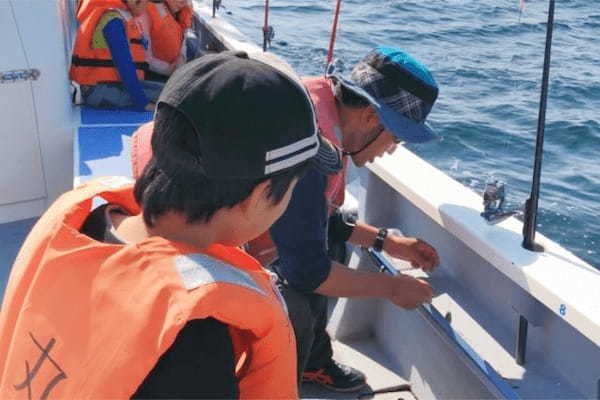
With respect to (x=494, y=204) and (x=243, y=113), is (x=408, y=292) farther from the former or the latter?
(x=243, y=113)

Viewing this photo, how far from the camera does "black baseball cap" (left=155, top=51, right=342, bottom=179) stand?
0.99m

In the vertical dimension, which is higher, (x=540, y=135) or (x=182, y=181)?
(x=182, y=181)

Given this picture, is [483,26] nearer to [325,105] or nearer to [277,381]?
[325,105]

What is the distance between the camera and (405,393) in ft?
7.92

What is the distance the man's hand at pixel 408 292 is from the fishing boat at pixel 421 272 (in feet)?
0.21

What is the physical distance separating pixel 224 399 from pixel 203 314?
4.5 inches

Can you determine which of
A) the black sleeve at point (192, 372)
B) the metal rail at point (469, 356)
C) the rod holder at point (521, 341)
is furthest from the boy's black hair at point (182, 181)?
the rod holder at point (521, 341)

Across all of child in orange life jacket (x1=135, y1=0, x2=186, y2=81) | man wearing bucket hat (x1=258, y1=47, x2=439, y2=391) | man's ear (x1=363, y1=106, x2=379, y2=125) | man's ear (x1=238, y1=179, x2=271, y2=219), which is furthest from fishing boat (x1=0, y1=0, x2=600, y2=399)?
man's ear (x1=238, y1=179, x2=271, y2=219)

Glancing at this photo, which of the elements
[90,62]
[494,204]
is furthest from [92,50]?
[494,204]

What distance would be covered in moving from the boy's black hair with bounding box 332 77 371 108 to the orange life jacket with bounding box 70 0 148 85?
2056 mm

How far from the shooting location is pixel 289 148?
1046 mm

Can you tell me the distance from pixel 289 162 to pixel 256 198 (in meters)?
0.07

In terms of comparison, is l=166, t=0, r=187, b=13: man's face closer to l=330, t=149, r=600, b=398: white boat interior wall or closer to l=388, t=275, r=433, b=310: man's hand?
l=330, t=149, r=600, b=398: white boat interior wall

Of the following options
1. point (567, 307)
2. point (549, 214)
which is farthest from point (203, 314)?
point (549, 214)
